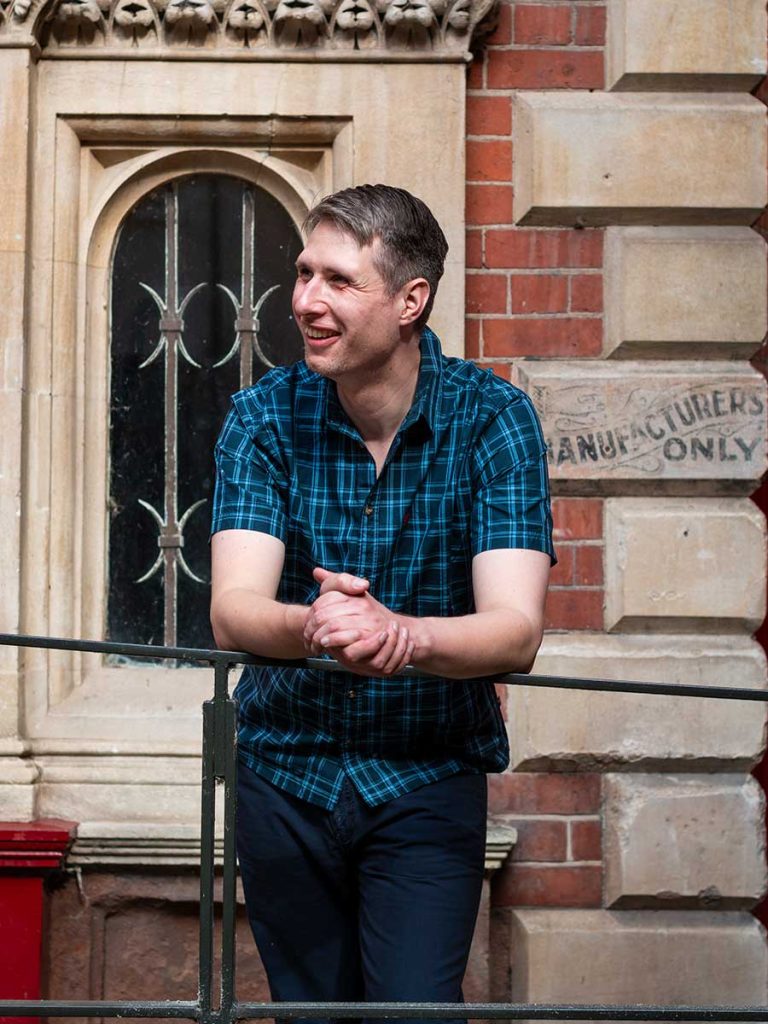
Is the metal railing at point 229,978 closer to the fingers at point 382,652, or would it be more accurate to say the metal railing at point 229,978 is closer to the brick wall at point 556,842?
the fingers at point 382,652

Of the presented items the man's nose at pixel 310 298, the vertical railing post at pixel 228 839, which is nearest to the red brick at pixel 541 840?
the vertical railing post at pixel 228 839

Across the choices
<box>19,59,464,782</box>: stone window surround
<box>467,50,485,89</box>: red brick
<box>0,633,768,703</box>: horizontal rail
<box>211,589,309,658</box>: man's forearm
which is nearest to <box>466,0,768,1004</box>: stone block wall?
<box>467,50,485,89</box>: red brick

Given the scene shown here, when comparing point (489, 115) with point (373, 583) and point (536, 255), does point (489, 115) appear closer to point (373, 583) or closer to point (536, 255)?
point (536, 255)

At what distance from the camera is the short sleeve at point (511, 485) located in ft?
7.54

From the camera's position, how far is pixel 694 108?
3.90m

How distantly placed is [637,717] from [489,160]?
5.28 ft

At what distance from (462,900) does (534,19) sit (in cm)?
262

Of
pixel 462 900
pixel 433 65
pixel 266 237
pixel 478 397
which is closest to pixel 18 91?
pixel 266 237

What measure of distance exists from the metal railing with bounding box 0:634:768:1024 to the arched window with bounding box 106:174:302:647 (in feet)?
6.23

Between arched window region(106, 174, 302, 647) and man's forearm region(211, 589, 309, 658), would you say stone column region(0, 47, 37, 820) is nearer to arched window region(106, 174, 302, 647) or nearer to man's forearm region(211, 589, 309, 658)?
arched window region(106, 174, 302, 647)

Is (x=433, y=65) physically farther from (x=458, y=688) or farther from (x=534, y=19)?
(x=458, y=688)

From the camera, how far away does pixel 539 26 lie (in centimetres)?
396

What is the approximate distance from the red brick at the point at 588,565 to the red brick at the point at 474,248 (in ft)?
2.78

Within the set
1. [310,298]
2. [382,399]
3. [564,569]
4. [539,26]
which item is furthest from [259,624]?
[539,26]
